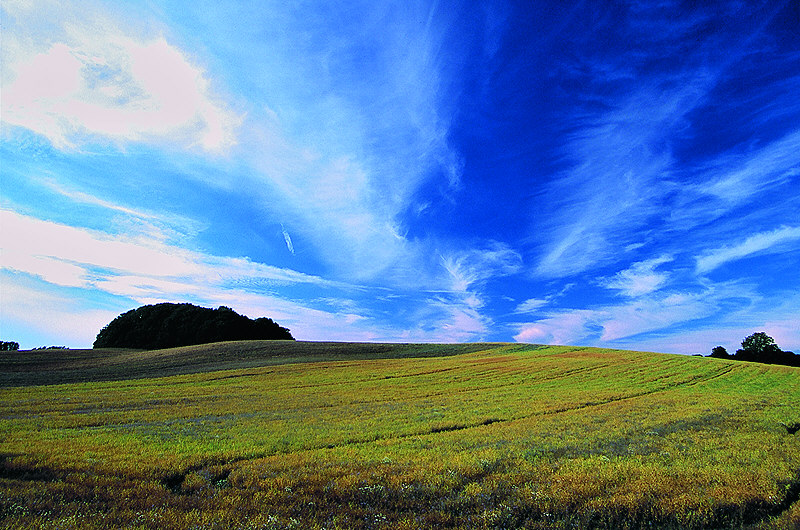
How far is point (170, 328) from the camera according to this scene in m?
119

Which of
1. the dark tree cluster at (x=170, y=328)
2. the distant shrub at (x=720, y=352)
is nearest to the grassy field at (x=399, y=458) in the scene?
the dark tree cluster at (x=170, y=328)

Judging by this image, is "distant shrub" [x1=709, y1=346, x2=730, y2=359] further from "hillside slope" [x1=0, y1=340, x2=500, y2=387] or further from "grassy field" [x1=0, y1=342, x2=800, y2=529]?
"grassy field" [x1=0, y1=342, x2=800, y2=529]

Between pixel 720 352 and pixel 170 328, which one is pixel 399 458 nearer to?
pixel 170 328

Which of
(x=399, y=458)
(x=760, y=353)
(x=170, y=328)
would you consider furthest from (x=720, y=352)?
(x=170, y=328)

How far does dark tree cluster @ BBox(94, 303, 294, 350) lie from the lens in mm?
117812

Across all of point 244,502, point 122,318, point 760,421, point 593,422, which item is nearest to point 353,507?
point 244,502

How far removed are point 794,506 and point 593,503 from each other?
5401mm

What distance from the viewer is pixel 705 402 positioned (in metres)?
31.2

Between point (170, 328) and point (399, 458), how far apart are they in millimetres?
123524

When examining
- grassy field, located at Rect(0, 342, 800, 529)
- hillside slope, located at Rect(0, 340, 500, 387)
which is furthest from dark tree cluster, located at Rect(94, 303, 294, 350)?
grassy field, located at Rect(0, 342, 800, 529)

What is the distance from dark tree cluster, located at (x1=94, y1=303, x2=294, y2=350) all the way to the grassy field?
271 ft

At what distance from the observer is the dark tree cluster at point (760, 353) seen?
110m

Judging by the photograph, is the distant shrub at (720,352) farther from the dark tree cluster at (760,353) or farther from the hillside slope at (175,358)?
the hillside slope at (175,358)

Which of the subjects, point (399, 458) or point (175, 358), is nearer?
point (399, 458)
